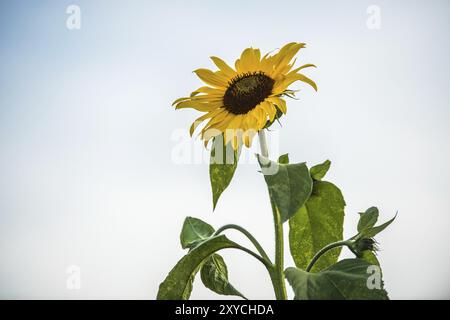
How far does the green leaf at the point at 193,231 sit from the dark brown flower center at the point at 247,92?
0.14m

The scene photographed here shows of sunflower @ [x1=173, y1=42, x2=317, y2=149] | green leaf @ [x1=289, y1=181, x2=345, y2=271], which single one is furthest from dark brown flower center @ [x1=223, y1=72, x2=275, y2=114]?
green leaf @ [x1=289, y1=181, x2=345, y2=271]

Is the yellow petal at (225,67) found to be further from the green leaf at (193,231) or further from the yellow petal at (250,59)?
the green leaf at (193,231)

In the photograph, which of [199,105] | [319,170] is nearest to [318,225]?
[319,170]

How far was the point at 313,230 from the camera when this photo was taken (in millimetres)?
504

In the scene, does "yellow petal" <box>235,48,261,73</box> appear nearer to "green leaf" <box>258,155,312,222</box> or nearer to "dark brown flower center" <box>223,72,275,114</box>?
"dark brown flower center" <box>223,72,275,114</box>

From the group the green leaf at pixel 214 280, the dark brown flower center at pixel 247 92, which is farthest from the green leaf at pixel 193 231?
the dark brown flower center at pixel 247 92

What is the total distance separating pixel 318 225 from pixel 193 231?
0.43 feet

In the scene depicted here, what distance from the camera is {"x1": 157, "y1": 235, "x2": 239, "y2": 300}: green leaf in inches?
17.4

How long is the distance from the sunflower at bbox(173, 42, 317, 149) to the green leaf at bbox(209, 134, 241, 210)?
1 centimetres

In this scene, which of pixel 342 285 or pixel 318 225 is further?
pixel 318 225

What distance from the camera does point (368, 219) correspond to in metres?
0.45

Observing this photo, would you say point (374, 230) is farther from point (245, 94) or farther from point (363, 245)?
point (245, 94)
